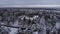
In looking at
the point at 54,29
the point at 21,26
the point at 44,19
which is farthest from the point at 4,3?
the point at 54,29

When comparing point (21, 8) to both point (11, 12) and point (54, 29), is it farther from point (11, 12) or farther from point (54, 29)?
point (54, 29)

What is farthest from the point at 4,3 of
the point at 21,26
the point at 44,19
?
the point at 44,19

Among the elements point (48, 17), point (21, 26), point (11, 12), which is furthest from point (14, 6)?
point (48, 17)

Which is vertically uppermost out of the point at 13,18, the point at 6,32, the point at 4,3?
the point at 4,3

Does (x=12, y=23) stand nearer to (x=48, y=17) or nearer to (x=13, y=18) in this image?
(x=13, y=18)

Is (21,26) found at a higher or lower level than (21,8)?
lower

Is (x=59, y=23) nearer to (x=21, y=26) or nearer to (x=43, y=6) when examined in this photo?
(x=43, y=6)

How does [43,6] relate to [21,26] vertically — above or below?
above
